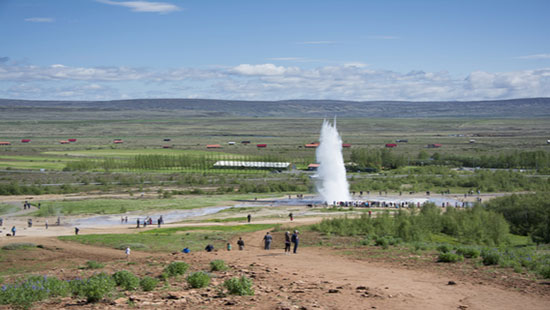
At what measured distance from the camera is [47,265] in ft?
87.3

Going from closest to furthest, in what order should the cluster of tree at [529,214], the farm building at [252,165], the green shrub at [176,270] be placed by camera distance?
the green shrub at [176,270], the cluster of tree at [529,214], the farm building at [252,165]

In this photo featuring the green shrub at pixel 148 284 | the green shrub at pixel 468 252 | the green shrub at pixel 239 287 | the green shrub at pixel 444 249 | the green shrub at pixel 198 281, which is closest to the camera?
the green shrub at pixel 239 287

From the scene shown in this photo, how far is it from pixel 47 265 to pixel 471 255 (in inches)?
756

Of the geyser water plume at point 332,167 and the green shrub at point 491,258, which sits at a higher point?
the geyser water plume at point 332,167

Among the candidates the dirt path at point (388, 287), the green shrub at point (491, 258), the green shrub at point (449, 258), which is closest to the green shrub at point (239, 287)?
the dirt path at point (388, 287)

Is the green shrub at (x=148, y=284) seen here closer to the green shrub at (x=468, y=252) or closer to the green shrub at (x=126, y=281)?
the green shrub at (x=126, y=281)

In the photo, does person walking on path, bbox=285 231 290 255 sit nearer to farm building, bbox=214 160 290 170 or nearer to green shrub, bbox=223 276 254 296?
green shrub, bbox=223 276 254 296

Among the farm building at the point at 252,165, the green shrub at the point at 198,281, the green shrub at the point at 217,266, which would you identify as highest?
the farm building at the point at 252,165

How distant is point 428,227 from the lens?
1515 inches

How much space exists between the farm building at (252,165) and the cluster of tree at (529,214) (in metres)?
59.5

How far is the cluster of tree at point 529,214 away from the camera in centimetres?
3947

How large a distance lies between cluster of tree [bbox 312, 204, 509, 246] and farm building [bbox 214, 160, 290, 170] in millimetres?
65121

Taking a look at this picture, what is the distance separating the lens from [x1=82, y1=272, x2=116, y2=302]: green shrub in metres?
16.0

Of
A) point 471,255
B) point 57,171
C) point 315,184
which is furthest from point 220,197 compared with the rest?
point 471,255
